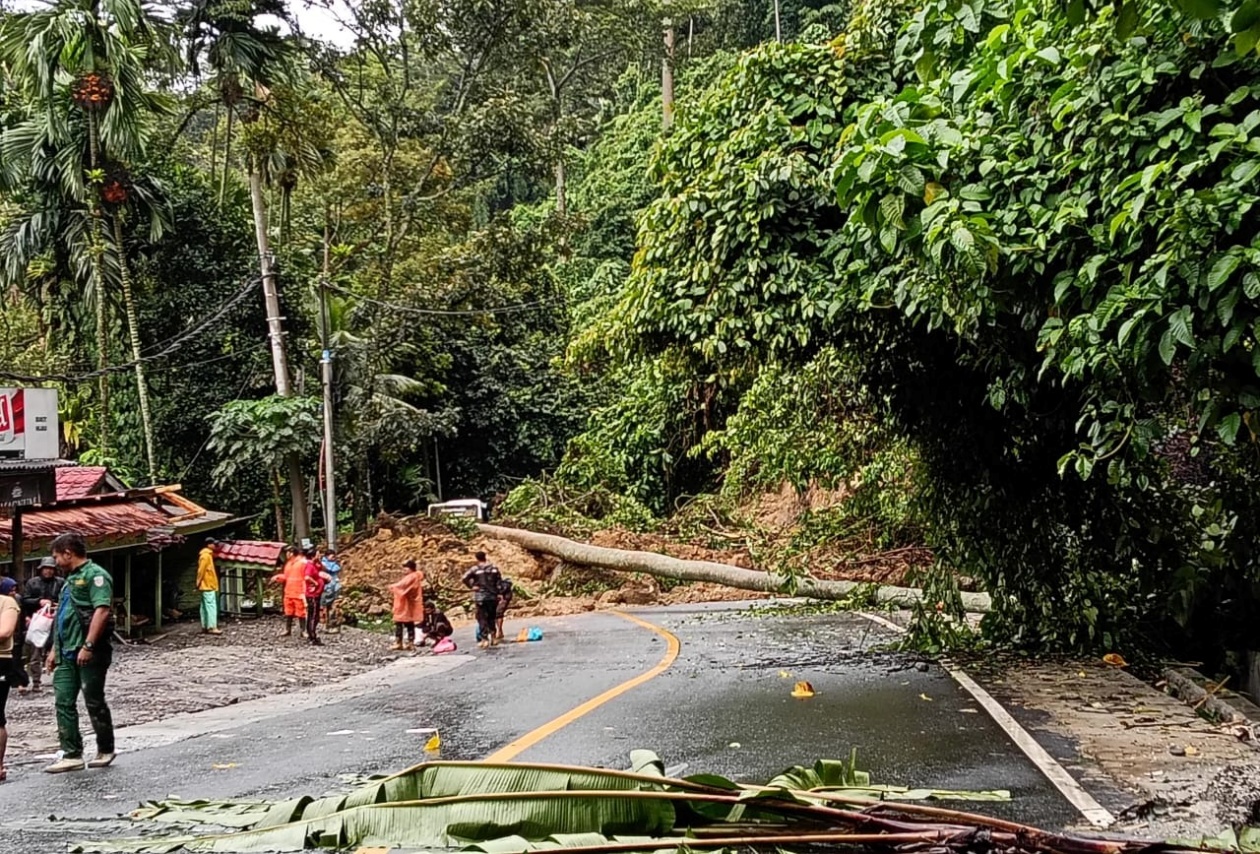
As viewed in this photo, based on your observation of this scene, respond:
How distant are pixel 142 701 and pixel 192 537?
471 inches

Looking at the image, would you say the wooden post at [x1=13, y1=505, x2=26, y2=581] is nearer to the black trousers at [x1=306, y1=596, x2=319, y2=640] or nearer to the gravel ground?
the gravel ground

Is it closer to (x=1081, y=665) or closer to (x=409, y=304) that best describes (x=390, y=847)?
(x=1081, y=665)

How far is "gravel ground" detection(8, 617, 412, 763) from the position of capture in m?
12.4

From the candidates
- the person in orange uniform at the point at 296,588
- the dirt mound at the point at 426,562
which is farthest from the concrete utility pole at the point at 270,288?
the person in orange uniform at the point at 296,588

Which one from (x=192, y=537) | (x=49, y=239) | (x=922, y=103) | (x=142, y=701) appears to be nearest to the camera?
(x=922, y=103)

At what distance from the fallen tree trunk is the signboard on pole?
400 inches

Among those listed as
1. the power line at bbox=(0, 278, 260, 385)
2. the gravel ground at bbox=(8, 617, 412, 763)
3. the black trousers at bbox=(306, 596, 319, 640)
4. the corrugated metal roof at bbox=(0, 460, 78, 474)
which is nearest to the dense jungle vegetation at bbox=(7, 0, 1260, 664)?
the power line at bbox=(0, 278, 260, 385)

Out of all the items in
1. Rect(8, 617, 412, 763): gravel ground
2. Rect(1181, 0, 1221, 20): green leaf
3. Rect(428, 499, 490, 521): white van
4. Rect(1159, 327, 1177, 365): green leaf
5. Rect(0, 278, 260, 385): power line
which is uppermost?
Rect(0, 278, 260, 385): power line

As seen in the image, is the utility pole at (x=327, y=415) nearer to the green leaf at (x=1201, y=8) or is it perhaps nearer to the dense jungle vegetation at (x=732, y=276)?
the dense jungle vegetation at (x=732, y=276)

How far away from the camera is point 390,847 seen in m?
5.00

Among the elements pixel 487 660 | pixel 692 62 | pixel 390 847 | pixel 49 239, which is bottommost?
pixel 487 660

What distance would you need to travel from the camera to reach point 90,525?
19188mm

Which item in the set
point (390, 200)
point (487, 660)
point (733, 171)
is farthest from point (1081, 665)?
point (390, 200)

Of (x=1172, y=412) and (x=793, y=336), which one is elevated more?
(x=793, y=336)
